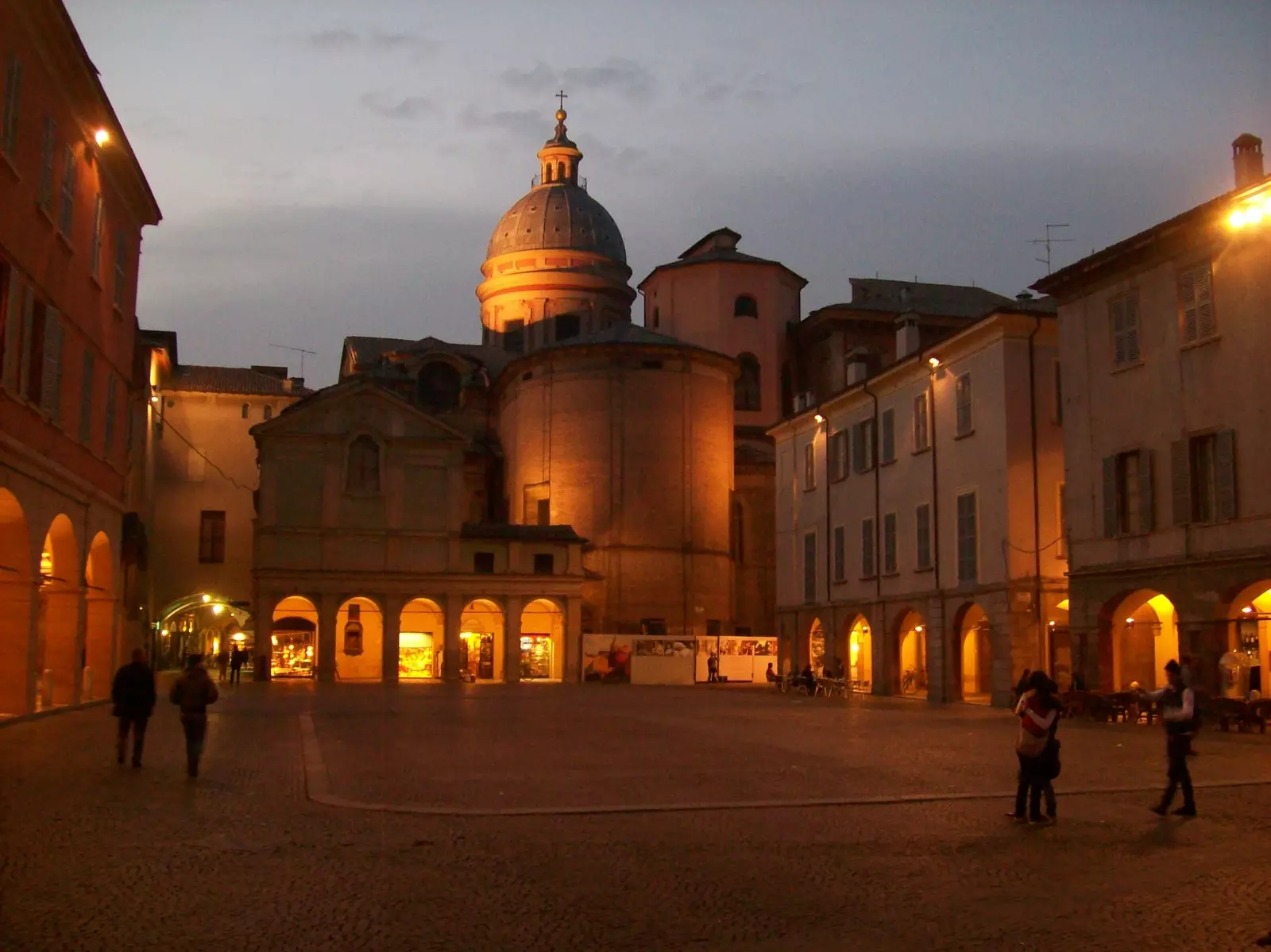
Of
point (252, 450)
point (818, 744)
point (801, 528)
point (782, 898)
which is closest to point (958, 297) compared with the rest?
point (801, 528)

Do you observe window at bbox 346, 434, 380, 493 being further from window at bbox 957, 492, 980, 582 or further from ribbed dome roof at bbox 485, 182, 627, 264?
ribbed dome roof at bbox 485, 182, 627, 264

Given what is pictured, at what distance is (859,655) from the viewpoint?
46.8 metres

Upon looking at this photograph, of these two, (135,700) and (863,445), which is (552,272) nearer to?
(863,445)

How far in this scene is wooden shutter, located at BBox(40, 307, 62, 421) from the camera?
23391mm

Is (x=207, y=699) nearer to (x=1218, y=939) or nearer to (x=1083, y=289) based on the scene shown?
(x=1218, y=939)

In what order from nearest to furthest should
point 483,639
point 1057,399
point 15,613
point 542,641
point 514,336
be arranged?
point 15,613 → point 1057,399 → point 483,639 → point 542,641 → point 514,336

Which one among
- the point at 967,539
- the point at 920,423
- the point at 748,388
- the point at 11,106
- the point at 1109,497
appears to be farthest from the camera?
the point at 748,388

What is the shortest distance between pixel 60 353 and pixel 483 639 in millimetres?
33624

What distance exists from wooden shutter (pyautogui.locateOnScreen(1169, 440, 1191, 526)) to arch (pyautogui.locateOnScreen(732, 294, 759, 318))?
45.7m

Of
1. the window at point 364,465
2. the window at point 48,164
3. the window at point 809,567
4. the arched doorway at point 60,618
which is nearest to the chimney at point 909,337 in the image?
the window at point 809,567

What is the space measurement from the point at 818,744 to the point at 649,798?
25.5ft

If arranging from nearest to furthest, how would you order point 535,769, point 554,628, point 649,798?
1. point 649,798
2. point 535,769
3. point 554,628

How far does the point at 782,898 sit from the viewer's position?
360 inches

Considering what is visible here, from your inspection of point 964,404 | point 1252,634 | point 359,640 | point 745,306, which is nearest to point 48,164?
point 964,404
